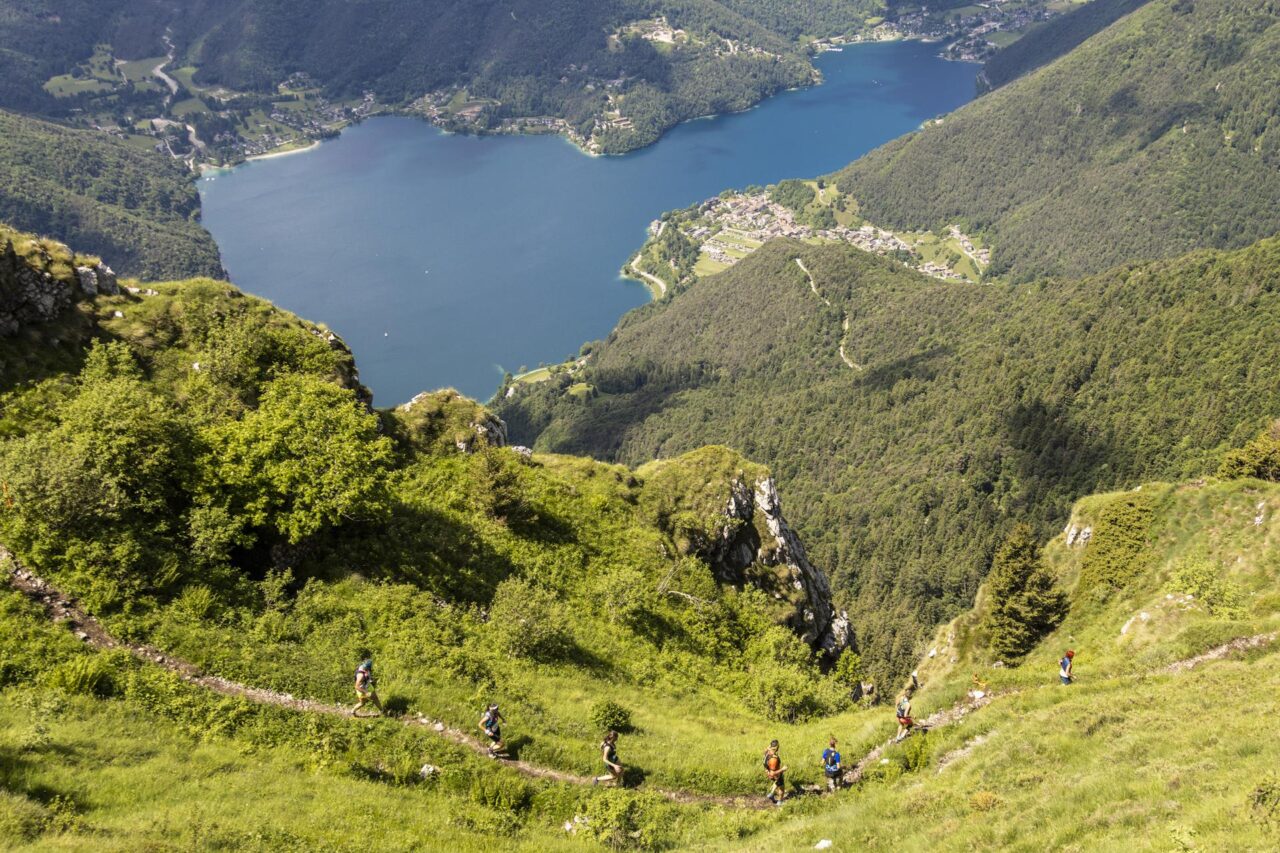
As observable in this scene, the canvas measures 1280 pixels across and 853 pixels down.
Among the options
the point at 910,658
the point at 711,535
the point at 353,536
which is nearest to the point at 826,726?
the point at 711,535

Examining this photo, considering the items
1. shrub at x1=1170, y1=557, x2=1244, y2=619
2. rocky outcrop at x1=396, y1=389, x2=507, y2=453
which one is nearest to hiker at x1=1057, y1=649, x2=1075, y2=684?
shrub at x1=1170, y1=557, x2=1244, y2=619

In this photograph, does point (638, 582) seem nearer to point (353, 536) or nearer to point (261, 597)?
point (353, 536)

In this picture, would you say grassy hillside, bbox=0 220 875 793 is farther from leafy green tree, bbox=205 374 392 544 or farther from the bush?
the bush

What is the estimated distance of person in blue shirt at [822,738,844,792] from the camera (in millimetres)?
26203

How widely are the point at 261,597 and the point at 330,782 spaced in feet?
32.9

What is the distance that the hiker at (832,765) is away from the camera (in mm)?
26188

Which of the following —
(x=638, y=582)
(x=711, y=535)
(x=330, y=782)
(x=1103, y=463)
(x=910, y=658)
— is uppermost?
(x=1103, y=463)

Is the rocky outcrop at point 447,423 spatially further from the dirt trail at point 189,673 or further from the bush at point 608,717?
the dirt trail at point 189,673

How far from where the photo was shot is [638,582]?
4050 cm

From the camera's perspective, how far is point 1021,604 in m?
62.2

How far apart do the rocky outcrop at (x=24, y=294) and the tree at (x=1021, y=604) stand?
71.1m

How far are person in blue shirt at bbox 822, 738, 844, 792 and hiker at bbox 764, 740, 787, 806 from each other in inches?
63.4

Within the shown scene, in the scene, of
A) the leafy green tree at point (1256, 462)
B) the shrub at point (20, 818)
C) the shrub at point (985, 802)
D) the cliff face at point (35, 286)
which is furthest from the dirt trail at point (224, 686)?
the leafy green tree at point (1256, 462)

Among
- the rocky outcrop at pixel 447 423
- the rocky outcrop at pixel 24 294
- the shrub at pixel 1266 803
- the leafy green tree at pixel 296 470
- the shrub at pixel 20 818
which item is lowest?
the shrub at pixel 1266 803
